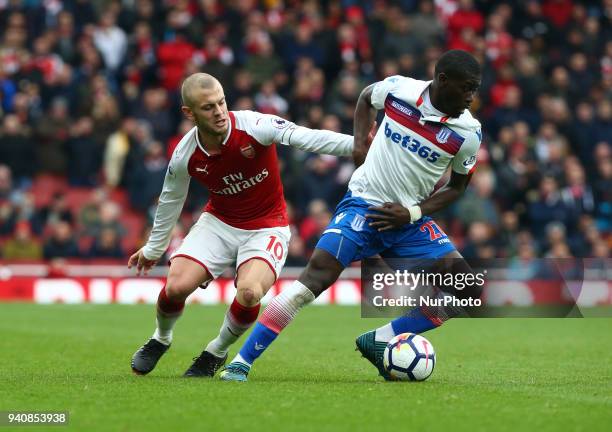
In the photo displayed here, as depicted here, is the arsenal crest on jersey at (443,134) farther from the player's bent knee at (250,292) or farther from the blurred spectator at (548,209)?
the blurred spectator at (548,209)

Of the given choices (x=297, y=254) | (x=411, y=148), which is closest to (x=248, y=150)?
(x=411, y=148)

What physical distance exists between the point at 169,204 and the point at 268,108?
12.7 m

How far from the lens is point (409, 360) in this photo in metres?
9.00

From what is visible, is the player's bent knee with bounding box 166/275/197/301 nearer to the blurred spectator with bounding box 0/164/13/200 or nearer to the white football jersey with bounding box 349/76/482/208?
the white football jersey with bounding box 349/76/482/208

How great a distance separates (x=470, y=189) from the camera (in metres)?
22.0

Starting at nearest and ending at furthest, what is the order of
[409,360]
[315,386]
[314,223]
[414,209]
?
[315,386] → [409,360] → [414,209] → [314,223]

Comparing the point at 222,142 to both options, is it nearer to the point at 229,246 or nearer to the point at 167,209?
the point at 167,209

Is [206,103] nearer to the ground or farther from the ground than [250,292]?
farther from the ground

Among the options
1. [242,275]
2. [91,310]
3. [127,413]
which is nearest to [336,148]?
[242,275]

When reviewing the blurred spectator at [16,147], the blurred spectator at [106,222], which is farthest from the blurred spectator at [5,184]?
the blurred spectator at [106,222]

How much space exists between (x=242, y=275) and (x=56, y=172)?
45.7 ft

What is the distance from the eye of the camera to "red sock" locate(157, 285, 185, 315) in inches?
371

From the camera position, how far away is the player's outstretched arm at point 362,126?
8.96m

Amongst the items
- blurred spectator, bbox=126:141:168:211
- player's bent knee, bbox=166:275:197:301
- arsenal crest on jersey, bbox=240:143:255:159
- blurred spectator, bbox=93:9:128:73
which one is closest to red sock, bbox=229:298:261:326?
player's bent knee, bbox=166:275:197:301
